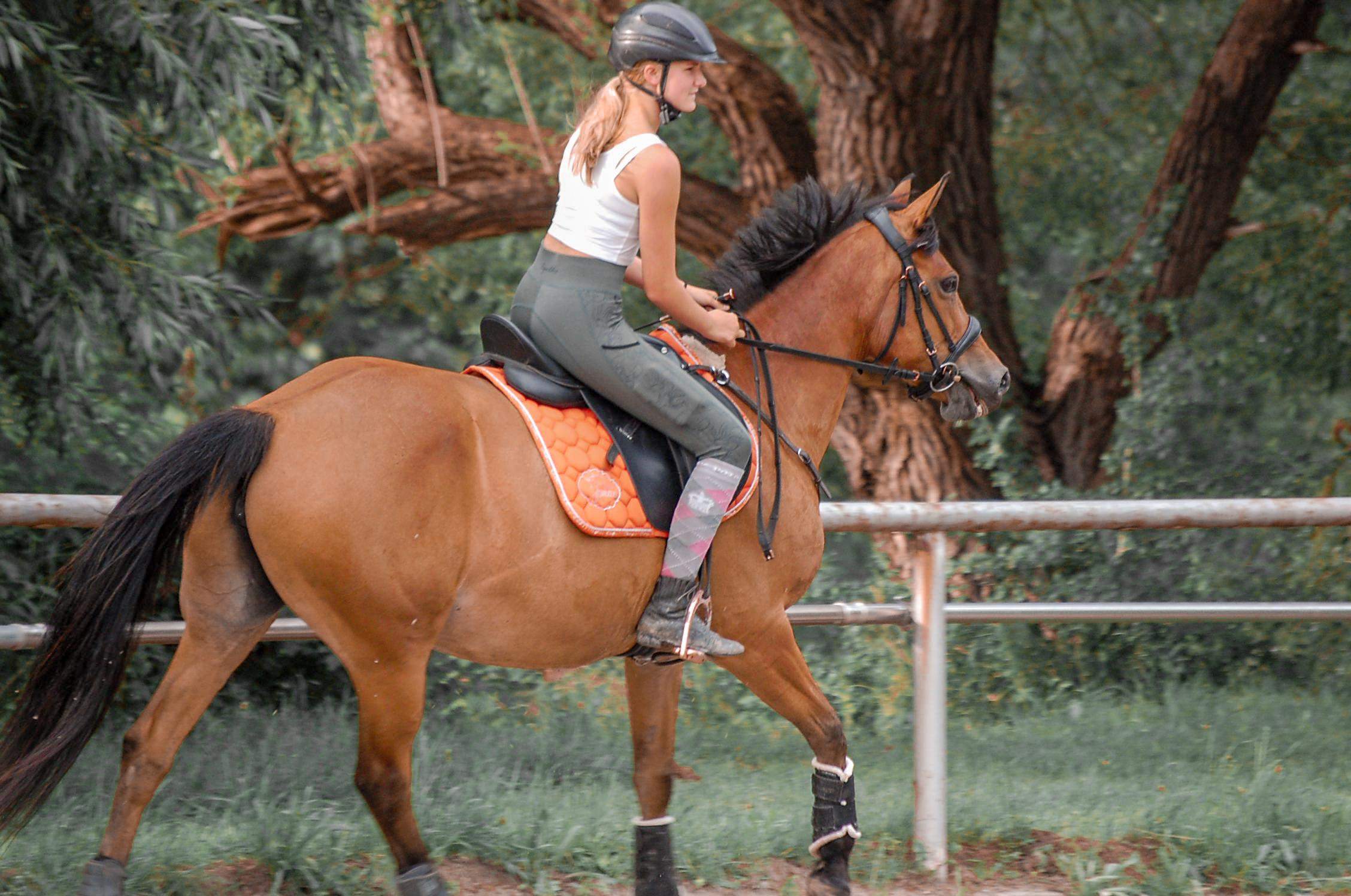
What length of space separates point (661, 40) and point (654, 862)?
2599 millimetres

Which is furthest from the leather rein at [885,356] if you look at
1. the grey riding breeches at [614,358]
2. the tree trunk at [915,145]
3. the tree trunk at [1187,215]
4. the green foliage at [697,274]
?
the tree trunk at [1187,215]

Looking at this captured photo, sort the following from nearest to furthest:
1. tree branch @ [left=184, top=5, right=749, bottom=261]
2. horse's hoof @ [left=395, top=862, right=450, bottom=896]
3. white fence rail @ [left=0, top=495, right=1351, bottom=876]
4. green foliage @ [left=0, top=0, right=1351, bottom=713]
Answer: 1. horse's hoof @ [left=395, top=862, right=450, bottom=896]
2. white fence rail @ [left=0, top=495, right=1351, bottom=876]
3. green foliage @ [left=0, top=0, right=1351, bottom=713]
4. tree branch @ [left=184, top=5, right=749, bottom=261]

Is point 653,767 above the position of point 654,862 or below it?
above

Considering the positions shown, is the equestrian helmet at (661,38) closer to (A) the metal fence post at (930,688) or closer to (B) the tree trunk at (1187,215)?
(A) the metal fence post at (930,688)

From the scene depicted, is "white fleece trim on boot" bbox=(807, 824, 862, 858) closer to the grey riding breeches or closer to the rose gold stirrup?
the rose gold stirrup

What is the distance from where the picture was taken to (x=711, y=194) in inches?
388

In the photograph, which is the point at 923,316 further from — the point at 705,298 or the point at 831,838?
the point at 831,838

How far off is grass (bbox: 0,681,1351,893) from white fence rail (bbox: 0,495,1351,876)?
25cm

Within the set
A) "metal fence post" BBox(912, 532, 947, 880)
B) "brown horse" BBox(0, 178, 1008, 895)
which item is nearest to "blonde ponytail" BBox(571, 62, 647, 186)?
"brown horse" BBox(0, 178, 1008, 895)

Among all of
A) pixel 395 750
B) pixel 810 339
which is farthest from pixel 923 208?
pixel 395 750

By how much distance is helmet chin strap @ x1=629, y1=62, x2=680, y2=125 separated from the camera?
3895 millimetres

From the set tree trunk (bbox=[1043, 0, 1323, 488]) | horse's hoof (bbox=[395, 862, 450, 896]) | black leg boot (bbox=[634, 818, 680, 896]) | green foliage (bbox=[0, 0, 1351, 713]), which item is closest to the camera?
horse's hoof (bbox=[395, 862, 450, 896])

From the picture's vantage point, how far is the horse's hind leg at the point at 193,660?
3494mm

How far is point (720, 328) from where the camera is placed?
424 centimetres
